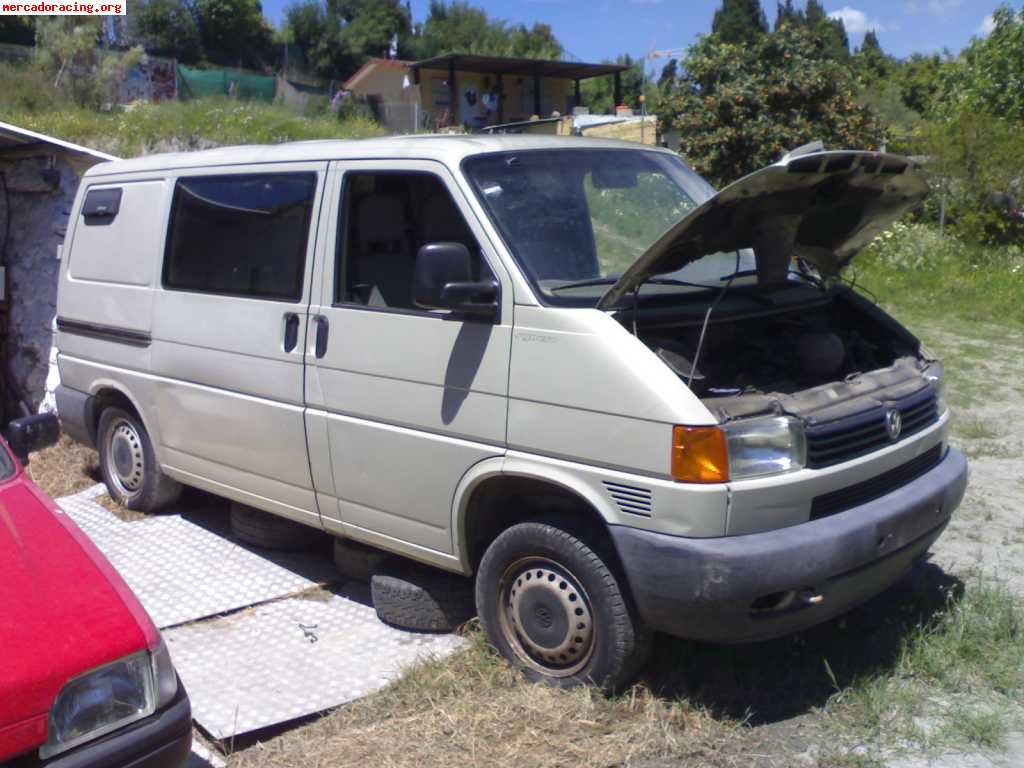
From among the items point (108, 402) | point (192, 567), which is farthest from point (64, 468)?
point (192, 567)

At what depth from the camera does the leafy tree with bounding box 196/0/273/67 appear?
57.4 metres

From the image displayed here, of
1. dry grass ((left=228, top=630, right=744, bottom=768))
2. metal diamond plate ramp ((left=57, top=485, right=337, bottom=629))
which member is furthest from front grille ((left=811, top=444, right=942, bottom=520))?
metal diamond plate ramp ((left=57, top=485, right=337, bottom=629))

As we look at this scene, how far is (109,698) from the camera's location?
118 inches

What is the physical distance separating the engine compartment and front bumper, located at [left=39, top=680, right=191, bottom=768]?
78.2 inches

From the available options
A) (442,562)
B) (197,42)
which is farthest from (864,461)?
(197,42)

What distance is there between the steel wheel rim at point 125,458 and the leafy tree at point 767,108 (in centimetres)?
1190

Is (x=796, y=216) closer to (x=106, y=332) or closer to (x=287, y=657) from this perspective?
(x=287, y=657)

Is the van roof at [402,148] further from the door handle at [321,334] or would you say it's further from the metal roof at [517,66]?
the metal roof at [517,66]

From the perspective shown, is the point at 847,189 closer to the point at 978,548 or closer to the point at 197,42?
the point at 978,548

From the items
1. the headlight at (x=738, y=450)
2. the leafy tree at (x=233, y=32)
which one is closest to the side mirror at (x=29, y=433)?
the headlight at (x=738, y=450)

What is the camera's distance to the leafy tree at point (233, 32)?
57438 mm

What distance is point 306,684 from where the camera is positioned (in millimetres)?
4414

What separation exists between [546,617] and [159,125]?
45.6ft

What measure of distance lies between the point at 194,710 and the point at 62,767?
145 centimetres
